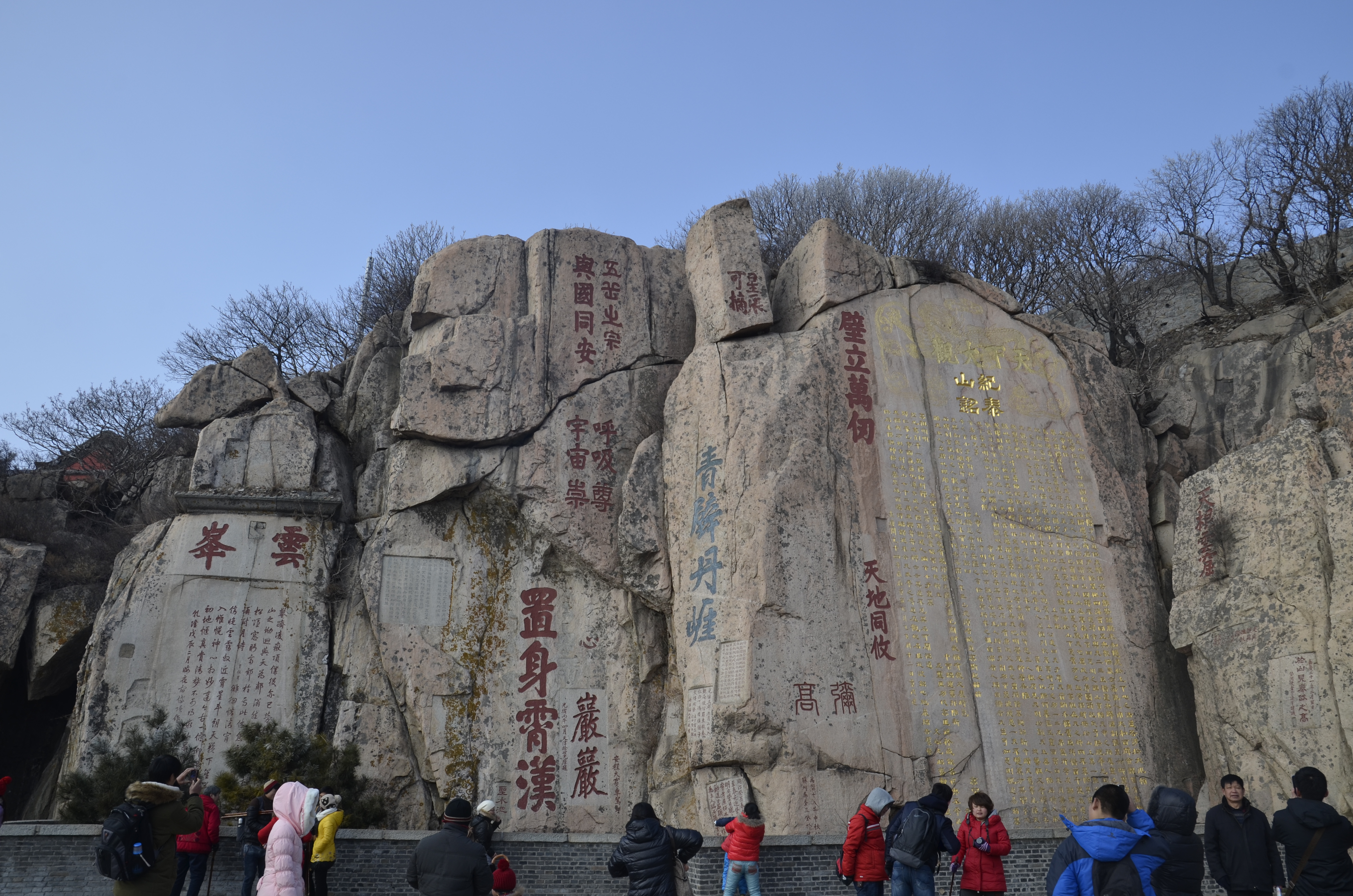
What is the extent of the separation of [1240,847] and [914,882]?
166 centimetres

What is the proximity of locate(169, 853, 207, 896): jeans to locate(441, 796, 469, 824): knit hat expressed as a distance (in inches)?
127

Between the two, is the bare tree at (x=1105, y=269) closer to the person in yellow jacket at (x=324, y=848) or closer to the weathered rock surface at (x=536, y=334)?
the weathered rock surface at (x=536, y=334)

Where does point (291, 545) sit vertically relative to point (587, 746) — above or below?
above

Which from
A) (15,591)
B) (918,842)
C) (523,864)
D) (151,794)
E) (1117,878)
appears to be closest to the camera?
(1117,878)

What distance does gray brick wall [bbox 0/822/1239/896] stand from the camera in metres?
6.82

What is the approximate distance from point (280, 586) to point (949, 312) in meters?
7.80

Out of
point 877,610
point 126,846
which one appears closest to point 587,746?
point 877,610

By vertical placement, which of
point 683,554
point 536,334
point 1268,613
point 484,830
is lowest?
point 484,830

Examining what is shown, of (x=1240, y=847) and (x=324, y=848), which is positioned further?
(x=324, y=848)

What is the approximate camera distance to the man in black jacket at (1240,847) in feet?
16.6

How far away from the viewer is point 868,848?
5898 millimetres

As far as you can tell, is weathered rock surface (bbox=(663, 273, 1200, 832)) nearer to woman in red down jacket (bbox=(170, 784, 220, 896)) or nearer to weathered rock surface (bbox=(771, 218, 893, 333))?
weathered rock surface (bbox=(771, 218, 893, 333))

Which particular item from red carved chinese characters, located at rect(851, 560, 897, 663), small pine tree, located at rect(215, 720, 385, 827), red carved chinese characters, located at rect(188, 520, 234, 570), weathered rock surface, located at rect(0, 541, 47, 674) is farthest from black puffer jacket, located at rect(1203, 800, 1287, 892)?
weathered rock surface, located at rect(0, 541, 47, 674)

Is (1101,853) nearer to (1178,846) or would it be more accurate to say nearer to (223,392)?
(1178,846)
